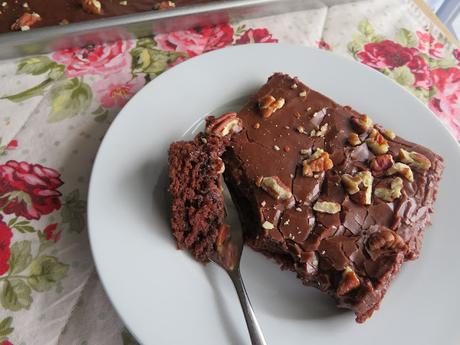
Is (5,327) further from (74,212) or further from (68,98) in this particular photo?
(68,98)

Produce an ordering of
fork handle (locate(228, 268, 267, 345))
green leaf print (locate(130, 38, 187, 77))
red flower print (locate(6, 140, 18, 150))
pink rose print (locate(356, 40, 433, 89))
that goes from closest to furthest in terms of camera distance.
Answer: fork handle (locate(228, 268, 267, 345)) < red flower print (locate(6, 140, 18, 150)) < green leaf print (locate(130, 38, 187, 77)) < pink rose print (locate(356, 40, 433, 89))

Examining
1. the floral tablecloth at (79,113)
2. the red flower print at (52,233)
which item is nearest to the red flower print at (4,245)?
the floral tablecloth at (79,113)

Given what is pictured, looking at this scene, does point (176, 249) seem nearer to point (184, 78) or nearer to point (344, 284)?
point (344, 284)

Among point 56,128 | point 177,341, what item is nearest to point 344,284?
point 177,341

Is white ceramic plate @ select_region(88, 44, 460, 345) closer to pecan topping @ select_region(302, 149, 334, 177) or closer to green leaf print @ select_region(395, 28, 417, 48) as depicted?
pecan topping @ select_region(302, 149, 334, 177)

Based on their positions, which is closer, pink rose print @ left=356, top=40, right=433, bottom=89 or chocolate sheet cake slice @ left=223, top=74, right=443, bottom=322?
chocolate sheet cake slice @ left=223, top=74, right=443, bottom=322

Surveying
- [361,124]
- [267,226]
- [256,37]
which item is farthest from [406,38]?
[267,226]

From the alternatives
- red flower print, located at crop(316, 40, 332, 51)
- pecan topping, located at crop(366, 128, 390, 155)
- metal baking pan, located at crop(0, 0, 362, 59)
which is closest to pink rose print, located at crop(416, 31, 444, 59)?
red flower print, located at crop(316, 40, 332, 51)
